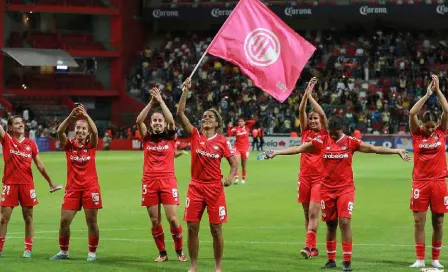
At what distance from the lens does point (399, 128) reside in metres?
57.7

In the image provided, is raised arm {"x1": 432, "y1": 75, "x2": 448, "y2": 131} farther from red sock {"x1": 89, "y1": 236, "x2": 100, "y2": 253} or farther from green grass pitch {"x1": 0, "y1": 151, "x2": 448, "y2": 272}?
red sock {"x1": 89, "y1": 236, "x2": 100, "y2": 253}

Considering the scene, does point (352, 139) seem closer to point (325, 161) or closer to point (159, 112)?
point (325, 161)

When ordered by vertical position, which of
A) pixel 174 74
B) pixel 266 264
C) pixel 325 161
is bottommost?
pixel 266 264

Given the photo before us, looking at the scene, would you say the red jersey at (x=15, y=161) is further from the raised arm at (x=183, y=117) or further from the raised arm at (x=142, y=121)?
the raised arm at (x=183, y=117)

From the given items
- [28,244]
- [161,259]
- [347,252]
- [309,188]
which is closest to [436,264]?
[347,252]

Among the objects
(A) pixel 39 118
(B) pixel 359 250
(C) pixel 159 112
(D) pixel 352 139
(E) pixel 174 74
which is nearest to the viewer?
(D) pixel 352 139

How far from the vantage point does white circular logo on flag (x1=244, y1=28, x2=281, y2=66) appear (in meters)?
16.6

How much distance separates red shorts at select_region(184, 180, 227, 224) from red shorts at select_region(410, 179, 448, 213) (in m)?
2.98

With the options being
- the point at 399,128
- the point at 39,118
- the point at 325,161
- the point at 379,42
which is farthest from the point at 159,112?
the point at 379,42

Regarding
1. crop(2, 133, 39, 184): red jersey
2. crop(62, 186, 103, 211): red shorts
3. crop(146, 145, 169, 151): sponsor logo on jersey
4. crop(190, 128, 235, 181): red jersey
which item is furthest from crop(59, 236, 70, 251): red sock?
crop(190, 128, 235, 181): red jersey

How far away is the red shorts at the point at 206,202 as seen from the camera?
12.6 meters

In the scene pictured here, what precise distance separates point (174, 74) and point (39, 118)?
35.3 ft

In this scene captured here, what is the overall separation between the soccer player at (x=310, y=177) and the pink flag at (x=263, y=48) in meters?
1.21

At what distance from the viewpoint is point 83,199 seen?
14195 millimetres
